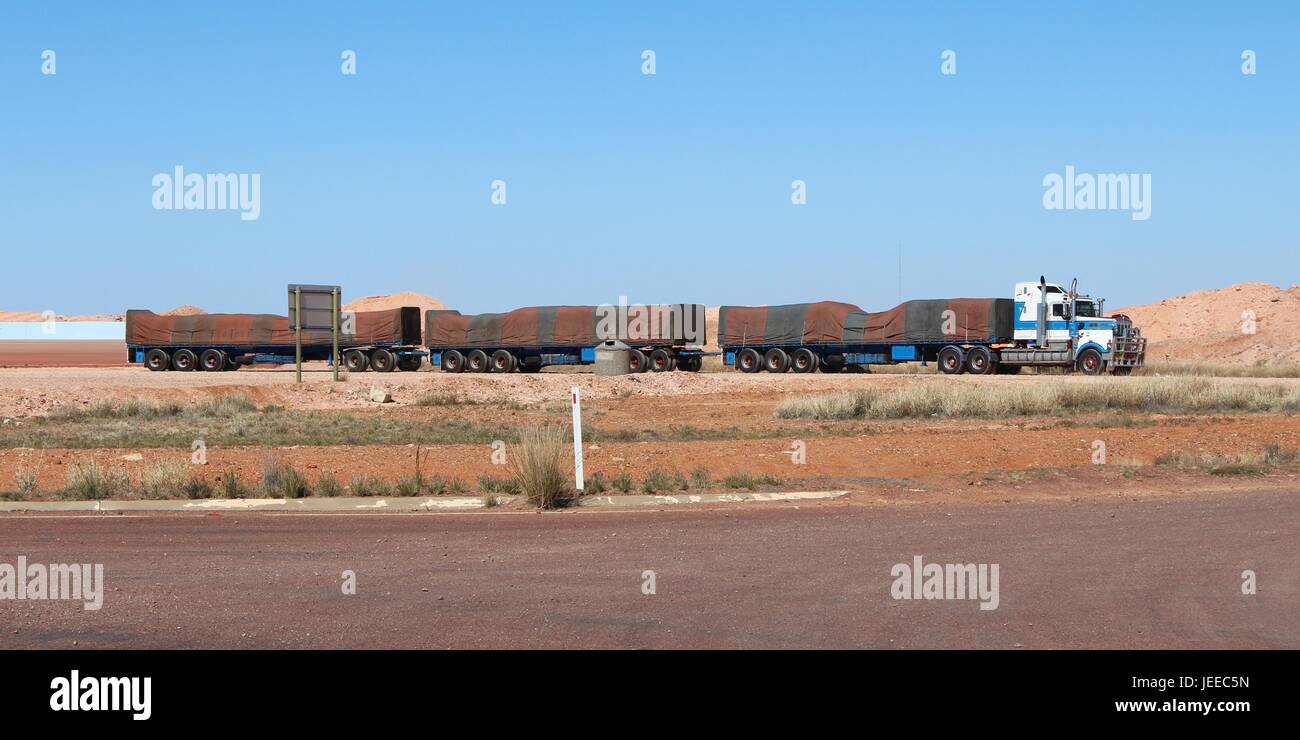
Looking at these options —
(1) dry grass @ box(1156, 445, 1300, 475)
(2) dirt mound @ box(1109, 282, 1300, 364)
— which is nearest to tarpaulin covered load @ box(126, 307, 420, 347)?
(2) dirt mound @ box(1109, 282, 1300, 364)

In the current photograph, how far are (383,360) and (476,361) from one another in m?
4.03

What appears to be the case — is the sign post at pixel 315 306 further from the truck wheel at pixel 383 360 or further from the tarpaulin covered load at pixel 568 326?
the truck wheel at pixel 383 360

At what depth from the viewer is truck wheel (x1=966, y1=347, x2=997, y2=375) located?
48562mm

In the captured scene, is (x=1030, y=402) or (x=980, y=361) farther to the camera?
(x=980, y=361)

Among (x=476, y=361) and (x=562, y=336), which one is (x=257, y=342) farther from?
(x=562, y=336)

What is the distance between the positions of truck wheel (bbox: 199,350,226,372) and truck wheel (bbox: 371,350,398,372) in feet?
21.6

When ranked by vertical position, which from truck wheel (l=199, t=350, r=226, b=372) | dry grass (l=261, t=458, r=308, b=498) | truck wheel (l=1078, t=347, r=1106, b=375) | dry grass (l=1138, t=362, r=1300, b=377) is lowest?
dry grass (l=261, t=458, r=308, b=498)

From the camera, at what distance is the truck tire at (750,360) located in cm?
5412

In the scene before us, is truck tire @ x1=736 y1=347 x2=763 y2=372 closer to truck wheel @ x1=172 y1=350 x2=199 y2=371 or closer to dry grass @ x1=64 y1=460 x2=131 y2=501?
truck wheel @ x1=172 y1=350 x2=199 y2=371

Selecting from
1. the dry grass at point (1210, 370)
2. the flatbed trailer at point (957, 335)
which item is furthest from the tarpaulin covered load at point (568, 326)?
the dry grass at point (1210, 370)

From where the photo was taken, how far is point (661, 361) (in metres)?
52.1

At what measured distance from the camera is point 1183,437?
2258 cm

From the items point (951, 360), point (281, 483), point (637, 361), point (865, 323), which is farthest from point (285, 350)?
point (281, 483)
